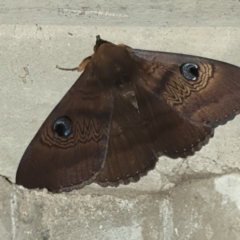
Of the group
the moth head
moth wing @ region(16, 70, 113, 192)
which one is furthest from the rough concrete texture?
moth wing @ region(16, 70, 113, 192)

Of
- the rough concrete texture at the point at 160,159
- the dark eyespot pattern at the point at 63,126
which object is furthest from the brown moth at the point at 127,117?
the rough concrete texture at the point at 160,159

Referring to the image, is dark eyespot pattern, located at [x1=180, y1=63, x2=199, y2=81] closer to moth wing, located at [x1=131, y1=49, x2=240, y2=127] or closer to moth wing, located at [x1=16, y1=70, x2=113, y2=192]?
moth wing, located at [x1=131, y1=49, x2=240, y2=127]

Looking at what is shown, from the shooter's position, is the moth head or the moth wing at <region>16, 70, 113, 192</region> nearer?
the moth wing at <region>16, 70, 113, 192</region>

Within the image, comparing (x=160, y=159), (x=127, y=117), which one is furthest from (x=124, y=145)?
(x=160, y=159)

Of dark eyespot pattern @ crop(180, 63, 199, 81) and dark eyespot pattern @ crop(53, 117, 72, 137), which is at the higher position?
dark eyespot pattern @ crop(180, 63, 199, 81)

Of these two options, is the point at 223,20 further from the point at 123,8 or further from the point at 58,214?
the point at 58,214

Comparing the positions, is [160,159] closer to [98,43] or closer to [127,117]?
[127,117]

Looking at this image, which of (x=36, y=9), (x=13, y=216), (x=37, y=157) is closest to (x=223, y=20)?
(x=36, y=9)
